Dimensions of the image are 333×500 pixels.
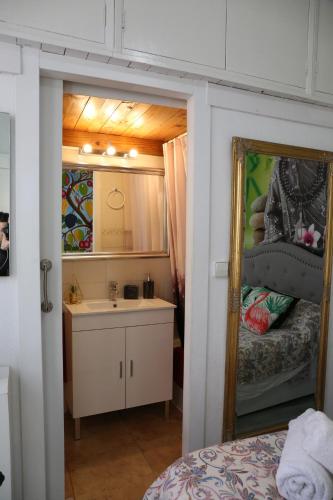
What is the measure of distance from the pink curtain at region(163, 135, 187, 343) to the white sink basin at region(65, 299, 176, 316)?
0.18 meters

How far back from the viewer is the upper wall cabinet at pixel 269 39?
5.85ft

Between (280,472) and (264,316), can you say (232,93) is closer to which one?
(264,316)

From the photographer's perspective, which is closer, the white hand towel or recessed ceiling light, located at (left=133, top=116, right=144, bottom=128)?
the white hand towel

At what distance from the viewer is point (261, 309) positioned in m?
2.02

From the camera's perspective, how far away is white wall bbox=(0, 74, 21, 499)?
4.89ft

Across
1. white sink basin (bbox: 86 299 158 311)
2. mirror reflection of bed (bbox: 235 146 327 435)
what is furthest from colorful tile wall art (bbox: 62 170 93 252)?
mirror reflection of bed (bbox: 235 146 327 435)

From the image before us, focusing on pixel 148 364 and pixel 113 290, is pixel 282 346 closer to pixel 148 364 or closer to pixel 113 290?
pixel 148 364

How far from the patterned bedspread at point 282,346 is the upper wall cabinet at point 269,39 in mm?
1288

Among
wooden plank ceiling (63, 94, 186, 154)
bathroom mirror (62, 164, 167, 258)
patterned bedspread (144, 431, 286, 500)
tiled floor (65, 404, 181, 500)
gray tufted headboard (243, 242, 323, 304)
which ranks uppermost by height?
wooden plank ceiling (63, 94, 186, 154)

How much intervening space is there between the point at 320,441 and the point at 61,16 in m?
1.76

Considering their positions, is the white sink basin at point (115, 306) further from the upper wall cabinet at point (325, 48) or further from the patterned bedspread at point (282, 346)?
the upper wall cabinet at point (325, 48)

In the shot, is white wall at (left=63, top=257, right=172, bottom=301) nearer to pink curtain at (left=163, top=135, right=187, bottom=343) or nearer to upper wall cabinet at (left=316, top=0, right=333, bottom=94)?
pink curtain at (left=163, top=135, right=187, bottom=343)

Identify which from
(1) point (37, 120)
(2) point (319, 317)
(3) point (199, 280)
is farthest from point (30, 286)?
(2) point (319, 317)

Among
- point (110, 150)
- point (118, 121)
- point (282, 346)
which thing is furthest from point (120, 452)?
point (118, 121)
